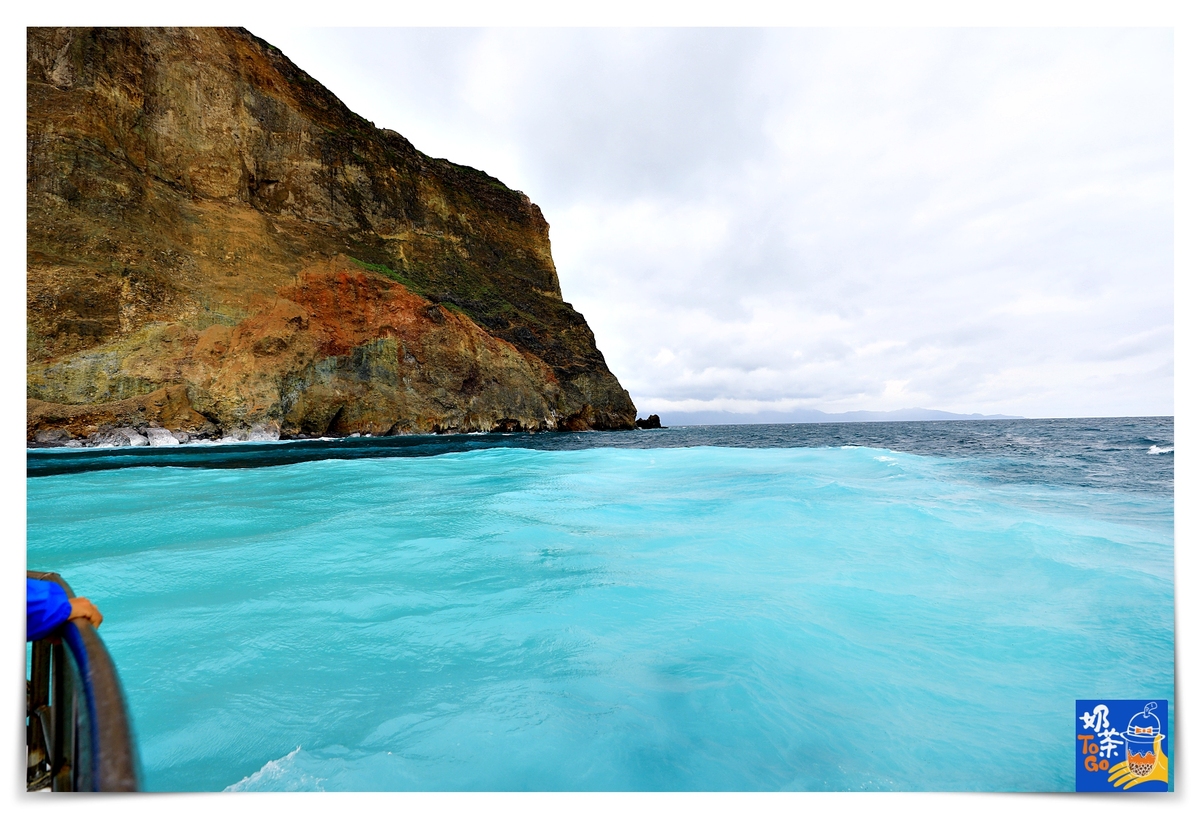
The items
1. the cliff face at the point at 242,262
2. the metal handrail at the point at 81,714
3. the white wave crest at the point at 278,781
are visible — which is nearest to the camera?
the metal handrail at the point at 81,714

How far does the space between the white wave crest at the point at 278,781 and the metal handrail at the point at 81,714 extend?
65cm

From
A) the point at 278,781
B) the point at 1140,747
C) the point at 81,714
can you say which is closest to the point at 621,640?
the point at 278,781

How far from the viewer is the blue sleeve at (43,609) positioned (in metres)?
1.37

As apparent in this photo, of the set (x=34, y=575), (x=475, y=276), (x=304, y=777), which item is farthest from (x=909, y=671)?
(x=475, y=276)

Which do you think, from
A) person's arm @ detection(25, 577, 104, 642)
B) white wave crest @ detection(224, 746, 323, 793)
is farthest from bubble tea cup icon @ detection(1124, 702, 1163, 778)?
person's arm @ detection(25, 577, 104, 642)

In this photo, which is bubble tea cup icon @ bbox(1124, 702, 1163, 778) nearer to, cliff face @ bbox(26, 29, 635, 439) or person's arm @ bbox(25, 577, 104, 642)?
person's arm @ bbox(25, 577, 104, 642)

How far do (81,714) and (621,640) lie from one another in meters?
2.87

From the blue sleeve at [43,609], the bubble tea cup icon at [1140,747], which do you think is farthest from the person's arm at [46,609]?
the bubble tea cup icon at [1140,747]

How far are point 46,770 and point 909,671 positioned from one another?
14.7 feet

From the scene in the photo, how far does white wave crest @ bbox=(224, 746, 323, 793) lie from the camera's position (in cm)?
217

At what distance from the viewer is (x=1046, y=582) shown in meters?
4.34

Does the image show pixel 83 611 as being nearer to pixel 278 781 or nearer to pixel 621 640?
pixel 278 781

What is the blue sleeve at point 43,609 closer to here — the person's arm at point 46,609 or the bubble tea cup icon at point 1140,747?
the person's arm at point 46,609

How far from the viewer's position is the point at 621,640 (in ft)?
11.3
